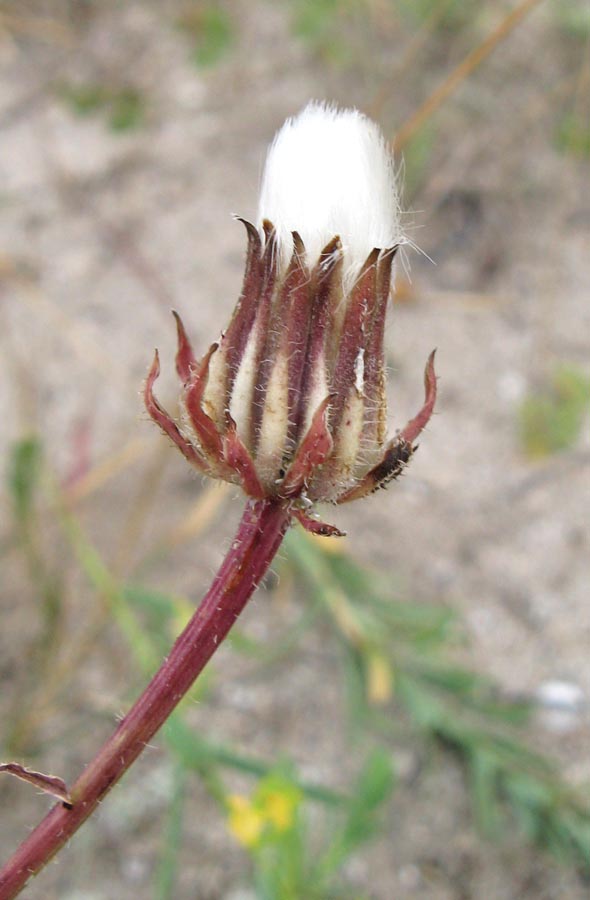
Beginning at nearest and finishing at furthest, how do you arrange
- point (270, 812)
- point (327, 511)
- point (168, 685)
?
point (168, 685) < point (270, 812) < point (327, 511)

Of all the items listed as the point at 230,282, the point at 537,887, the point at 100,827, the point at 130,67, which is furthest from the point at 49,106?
the point at 537,887

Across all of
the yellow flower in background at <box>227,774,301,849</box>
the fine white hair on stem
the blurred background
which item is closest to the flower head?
the fine white hair on stem

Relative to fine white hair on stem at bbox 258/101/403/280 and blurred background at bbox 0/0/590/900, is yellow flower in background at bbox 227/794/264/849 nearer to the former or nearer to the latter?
blurred background at bbox 0/0/590/900

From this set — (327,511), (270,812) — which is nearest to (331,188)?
(327,511)

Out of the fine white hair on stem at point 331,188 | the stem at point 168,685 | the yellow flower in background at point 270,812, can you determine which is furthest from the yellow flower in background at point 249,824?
the fine white hair on stem at point 331,188

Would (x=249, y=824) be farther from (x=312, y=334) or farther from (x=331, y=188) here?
(x=331, y=188)

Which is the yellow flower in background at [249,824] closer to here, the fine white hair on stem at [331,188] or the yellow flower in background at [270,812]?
the yellow flower in background at [270,812]

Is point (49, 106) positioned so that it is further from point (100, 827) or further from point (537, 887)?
point (537, 887)

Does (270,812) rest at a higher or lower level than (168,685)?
higher
